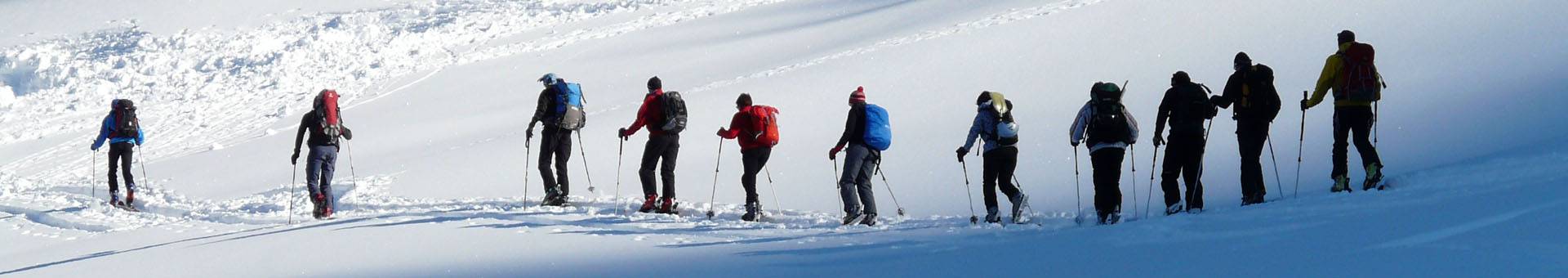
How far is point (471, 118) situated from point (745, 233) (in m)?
11.5

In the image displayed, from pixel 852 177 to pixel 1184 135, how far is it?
2.35m

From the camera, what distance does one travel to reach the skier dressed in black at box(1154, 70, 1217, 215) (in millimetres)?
8453

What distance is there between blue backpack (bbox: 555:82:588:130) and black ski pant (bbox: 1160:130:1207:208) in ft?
16.1

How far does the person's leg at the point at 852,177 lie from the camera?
9203 millimetres

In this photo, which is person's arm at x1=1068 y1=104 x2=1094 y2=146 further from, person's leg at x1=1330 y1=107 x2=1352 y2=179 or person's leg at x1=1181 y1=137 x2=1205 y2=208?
person's leg at x1=1330 y1=107 x2=1352 y2=179

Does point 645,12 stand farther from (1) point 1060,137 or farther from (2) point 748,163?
(2) point 748,163

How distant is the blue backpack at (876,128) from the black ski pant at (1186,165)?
6.39 ft

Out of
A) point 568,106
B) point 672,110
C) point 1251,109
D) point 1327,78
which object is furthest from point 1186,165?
point 568,106

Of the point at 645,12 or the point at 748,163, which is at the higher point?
the point at 645,12

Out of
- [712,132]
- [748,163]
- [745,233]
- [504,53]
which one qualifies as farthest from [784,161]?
[504,53]

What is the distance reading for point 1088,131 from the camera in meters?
8.47

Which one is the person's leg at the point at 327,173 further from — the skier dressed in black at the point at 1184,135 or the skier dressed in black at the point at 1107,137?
the skier dressed in black at the point at 1184,135

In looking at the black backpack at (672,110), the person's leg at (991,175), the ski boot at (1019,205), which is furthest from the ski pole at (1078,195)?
the black backpack at (672,110)

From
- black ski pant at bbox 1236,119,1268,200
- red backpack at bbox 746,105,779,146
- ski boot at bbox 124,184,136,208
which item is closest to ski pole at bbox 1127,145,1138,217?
black ski pant at bbox 1236,119,1268,200
